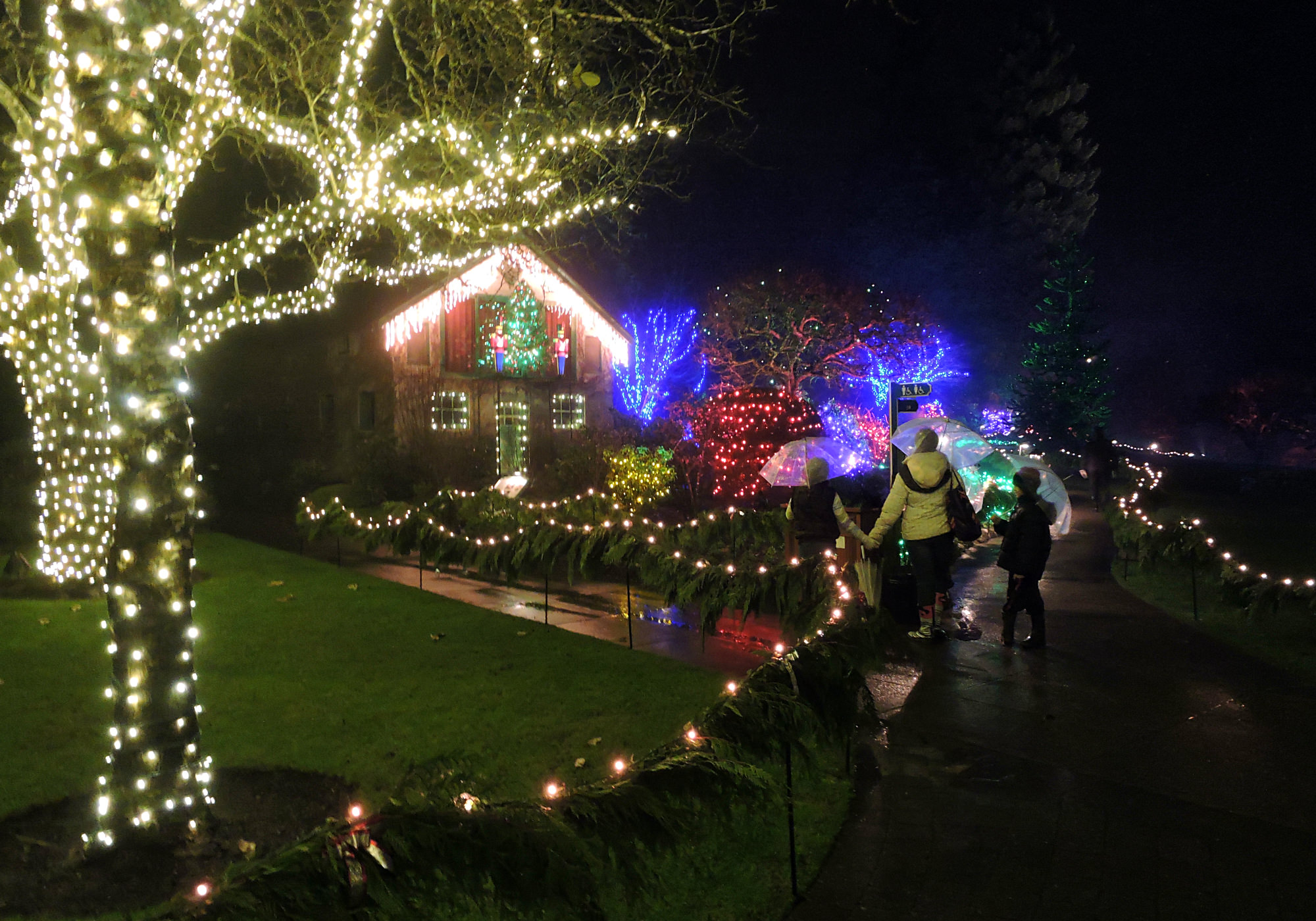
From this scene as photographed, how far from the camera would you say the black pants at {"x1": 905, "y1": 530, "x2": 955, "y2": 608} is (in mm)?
8328

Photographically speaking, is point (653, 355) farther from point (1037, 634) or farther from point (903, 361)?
point (1037, 634)

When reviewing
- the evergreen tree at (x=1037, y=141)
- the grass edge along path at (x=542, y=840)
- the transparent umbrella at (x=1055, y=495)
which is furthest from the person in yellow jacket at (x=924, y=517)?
the evergreen tree at (x=1037, y=141)

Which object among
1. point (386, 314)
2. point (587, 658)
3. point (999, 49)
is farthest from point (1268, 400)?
point (587, 658)

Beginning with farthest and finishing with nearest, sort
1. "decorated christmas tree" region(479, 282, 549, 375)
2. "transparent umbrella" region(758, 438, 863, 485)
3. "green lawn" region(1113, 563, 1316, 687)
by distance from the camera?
"decorated christmas tree" region(479, 282, 549, 375), "transparent umbrella" region(758, 438, 863, 485), "green lawn" region(1113, 563, 1316, 687)

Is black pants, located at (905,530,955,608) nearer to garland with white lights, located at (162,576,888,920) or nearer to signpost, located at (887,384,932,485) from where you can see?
signpost, located at (887,384,932,485)

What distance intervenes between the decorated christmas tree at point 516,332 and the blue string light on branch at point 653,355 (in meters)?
4.29

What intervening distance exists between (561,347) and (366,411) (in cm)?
567

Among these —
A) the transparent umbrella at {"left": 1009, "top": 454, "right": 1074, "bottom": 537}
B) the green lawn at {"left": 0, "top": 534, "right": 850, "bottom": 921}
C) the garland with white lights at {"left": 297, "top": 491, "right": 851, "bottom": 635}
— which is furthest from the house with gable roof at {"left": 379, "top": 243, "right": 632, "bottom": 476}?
the green lawn at {"left": 0, "top": 534, "right": 850, "bottom": 921}

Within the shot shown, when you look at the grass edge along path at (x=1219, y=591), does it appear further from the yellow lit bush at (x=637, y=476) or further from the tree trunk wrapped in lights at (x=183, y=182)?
the yellow lit bush at (x=637, y=476)

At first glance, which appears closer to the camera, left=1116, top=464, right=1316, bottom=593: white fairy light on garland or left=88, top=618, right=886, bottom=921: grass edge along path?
left=88, top=618, right=886, bottom=921: grass edge along path

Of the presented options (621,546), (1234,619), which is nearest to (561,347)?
(621,546)

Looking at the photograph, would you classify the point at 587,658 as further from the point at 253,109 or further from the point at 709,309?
the point at 709,309

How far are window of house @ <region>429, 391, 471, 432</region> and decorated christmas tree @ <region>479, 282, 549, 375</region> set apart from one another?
1.12 m

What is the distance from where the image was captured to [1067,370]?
45.8 meters
